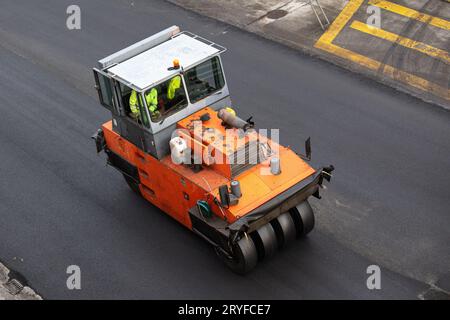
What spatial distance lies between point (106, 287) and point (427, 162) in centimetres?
738

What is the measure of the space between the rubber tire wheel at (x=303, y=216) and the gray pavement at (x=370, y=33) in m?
5.92

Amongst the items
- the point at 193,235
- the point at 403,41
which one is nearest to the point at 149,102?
the point at 193,235

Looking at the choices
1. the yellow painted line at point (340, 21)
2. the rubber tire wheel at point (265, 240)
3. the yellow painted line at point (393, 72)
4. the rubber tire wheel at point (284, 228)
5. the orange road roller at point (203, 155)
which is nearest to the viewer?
the orange road roller at point (203, 155)

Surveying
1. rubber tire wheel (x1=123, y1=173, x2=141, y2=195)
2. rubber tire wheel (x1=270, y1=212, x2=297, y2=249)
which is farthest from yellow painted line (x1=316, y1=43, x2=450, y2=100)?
rubber tire wheel (x1=123, y1=173, x2=141, y2=195)

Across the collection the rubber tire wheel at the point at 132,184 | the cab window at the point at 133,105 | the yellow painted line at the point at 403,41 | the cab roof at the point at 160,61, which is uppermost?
the cab roof at the point at 160,61

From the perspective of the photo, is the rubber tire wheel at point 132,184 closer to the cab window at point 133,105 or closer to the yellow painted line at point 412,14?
the cab window at point 133,105

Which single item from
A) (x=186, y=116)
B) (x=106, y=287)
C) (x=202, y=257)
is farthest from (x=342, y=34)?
(x=106, y=287)

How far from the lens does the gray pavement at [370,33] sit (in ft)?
59.2

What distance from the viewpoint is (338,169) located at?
15117 millimetres

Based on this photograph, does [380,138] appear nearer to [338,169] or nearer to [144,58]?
[338,169]

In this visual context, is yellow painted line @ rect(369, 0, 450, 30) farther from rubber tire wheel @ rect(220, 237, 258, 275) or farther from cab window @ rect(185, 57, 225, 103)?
rubber tire wheel @ rect(220, 237, 258, 275)

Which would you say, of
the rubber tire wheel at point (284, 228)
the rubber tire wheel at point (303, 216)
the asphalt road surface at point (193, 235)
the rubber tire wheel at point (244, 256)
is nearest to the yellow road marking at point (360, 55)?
the asphalt road surface at point (193, 235)

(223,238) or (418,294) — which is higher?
(223,238)

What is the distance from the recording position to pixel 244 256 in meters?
12.2
